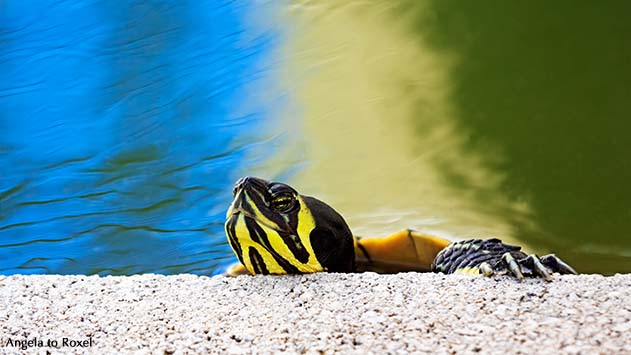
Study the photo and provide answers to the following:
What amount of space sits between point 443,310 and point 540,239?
3.67ft

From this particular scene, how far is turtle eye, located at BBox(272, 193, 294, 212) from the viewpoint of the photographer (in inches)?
54.8

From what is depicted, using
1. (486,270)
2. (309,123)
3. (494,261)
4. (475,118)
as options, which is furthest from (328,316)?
(475,118)

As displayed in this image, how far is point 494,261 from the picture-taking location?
1.43m

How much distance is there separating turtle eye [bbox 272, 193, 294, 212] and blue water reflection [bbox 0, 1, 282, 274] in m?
0.74

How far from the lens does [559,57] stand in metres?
2.95

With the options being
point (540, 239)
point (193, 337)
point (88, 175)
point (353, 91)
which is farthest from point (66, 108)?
point (193, 337)

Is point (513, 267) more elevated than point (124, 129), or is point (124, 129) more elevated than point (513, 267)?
point (513, 267)

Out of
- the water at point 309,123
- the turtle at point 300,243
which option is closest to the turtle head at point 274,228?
the turtle at point 300,243

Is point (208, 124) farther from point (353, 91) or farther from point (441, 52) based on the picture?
point (441, 52)

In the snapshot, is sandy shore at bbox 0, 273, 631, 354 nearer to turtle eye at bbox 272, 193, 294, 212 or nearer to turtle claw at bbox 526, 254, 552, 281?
turtle claw at bbox 526, 254, 552, 281

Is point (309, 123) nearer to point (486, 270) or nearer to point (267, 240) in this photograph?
point (267, 240)

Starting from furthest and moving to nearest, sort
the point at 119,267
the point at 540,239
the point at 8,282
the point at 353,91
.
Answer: the point at 353,91 → the point at 119,267 → the point at 540,239 → the point at 8,282

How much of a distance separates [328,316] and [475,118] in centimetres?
182

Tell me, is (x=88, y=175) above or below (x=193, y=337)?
below
